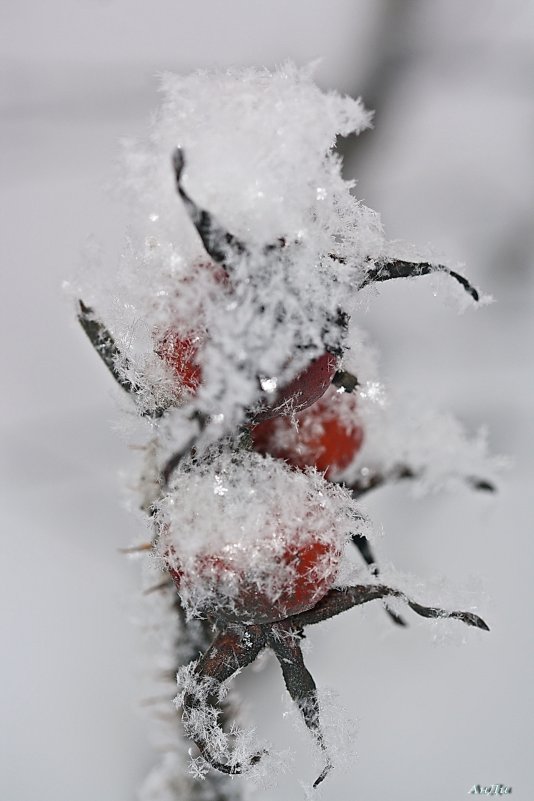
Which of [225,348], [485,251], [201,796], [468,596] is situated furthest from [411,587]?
[485,251]

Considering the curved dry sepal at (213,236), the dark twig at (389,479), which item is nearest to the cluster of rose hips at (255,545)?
the curved dry sepal at (213,236)

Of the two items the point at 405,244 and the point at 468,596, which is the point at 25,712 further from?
the point at 405,244

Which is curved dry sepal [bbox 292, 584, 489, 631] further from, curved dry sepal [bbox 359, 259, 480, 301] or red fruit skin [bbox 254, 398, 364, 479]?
curved dry sepal [bbox 359, 259, 480, 301]

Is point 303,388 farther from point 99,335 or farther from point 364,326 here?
point 364,326

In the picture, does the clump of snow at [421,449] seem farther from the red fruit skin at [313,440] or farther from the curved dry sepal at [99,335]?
the curved dry sepal at [99,335]

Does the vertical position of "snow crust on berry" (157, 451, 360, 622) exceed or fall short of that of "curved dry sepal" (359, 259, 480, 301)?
it falls short

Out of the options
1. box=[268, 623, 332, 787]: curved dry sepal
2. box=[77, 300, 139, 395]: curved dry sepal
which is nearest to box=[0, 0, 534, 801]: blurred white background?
box=[268, 623, 332, 787]: curved dry sepal

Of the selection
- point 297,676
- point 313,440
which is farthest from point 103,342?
point 297,676
